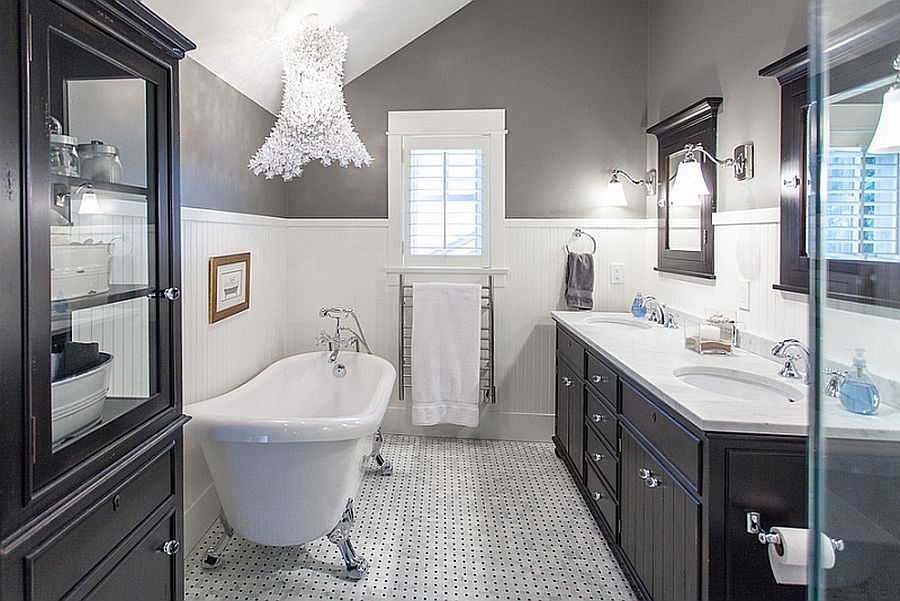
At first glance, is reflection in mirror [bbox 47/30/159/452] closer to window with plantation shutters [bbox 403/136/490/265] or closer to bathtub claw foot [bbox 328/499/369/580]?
bathtub claw foot [bbox 328/499/369/580]

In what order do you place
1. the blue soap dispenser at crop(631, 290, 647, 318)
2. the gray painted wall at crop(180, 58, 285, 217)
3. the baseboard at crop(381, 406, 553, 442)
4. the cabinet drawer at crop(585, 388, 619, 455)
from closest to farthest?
the cabinet drawer at crop(585, 388, 619, 455) → the gray painted wall at crop(180, 58, 285, 217) → the blue soap dispenser at crop(631, 290, 647, 318) → the baseboard at crop(381, 406, 553, 442)

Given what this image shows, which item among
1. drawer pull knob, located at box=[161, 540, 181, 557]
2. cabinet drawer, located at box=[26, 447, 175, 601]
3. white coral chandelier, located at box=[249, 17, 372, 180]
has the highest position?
white coral chandelier, located at box=[249, 17, 372, 180]

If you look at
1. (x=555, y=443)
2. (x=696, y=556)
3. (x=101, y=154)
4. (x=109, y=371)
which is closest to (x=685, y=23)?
(x=555, y=443)

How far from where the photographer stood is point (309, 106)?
9.24ft

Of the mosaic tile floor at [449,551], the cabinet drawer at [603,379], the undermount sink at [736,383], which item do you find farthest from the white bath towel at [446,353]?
the undermount sink at [736,383]

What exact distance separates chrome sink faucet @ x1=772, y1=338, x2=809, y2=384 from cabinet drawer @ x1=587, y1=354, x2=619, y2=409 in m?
0.57

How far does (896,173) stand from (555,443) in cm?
303

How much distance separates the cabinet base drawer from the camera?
252 centimetres

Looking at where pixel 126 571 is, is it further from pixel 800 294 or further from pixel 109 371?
pixel 800 294

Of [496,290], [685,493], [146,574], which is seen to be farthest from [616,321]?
[146,574]

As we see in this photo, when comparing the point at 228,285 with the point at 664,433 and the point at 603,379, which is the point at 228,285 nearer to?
the point at 603,379

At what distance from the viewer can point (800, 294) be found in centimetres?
223

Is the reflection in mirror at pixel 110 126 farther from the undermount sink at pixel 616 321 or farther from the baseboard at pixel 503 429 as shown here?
the baseboard at pixel 503 429

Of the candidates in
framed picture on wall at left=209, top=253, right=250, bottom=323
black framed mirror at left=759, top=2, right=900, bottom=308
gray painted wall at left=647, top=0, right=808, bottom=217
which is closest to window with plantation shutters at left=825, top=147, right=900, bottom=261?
black framed mirror at left=759, top=2, right=900, bottom=308
